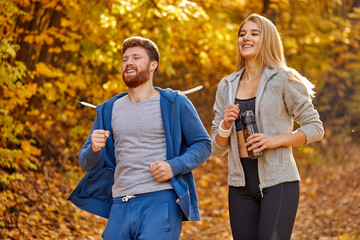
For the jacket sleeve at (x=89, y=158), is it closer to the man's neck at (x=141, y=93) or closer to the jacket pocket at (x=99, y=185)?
the jacket pocket at (x=99, y=185)

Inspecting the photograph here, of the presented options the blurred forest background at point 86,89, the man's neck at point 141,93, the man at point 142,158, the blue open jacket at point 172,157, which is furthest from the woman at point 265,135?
the blurred forest background at point 86,89

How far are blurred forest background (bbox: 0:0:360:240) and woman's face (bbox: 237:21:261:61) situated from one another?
5.17ft

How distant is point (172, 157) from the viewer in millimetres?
3811

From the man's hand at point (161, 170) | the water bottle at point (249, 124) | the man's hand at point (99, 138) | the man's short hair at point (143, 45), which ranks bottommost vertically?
the man's hand at point (161, 170)

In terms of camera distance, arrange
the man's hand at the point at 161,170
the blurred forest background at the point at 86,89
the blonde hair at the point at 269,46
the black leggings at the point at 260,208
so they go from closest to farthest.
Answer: the black leggings at the point at 260,208 → the man's hand at the point at 161,170 → the blonde hair at the point at 269,46 → the blurred forest background at the point at 86,89

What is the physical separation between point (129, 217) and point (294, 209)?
116 centimetres

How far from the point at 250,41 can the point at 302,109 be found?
649 millimetres

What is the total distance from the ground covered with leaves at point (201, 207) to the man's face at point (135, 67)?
3573mm

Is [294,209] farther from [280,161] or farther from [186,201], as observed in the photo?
[186,201]

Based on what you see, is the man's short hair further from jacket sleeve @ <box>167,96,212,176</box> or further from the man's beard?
jacket sleeve @ <box>167,96,212,176</box>

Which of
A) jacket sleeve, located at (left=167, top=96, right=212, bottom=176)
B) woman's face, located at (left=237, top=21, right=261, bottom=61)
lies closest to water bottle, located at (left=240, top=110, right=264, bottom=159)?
jacket sleeve, located at (left=167, top=96, right=212, bottom=176)

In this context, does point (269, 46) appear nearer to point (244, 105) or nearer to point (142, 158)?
point (244, 105)

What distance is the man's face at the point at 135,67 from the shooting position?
12.9 ft

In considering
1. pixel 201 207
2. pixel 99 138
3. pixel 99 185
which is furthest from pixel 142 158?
pixel 201 207
